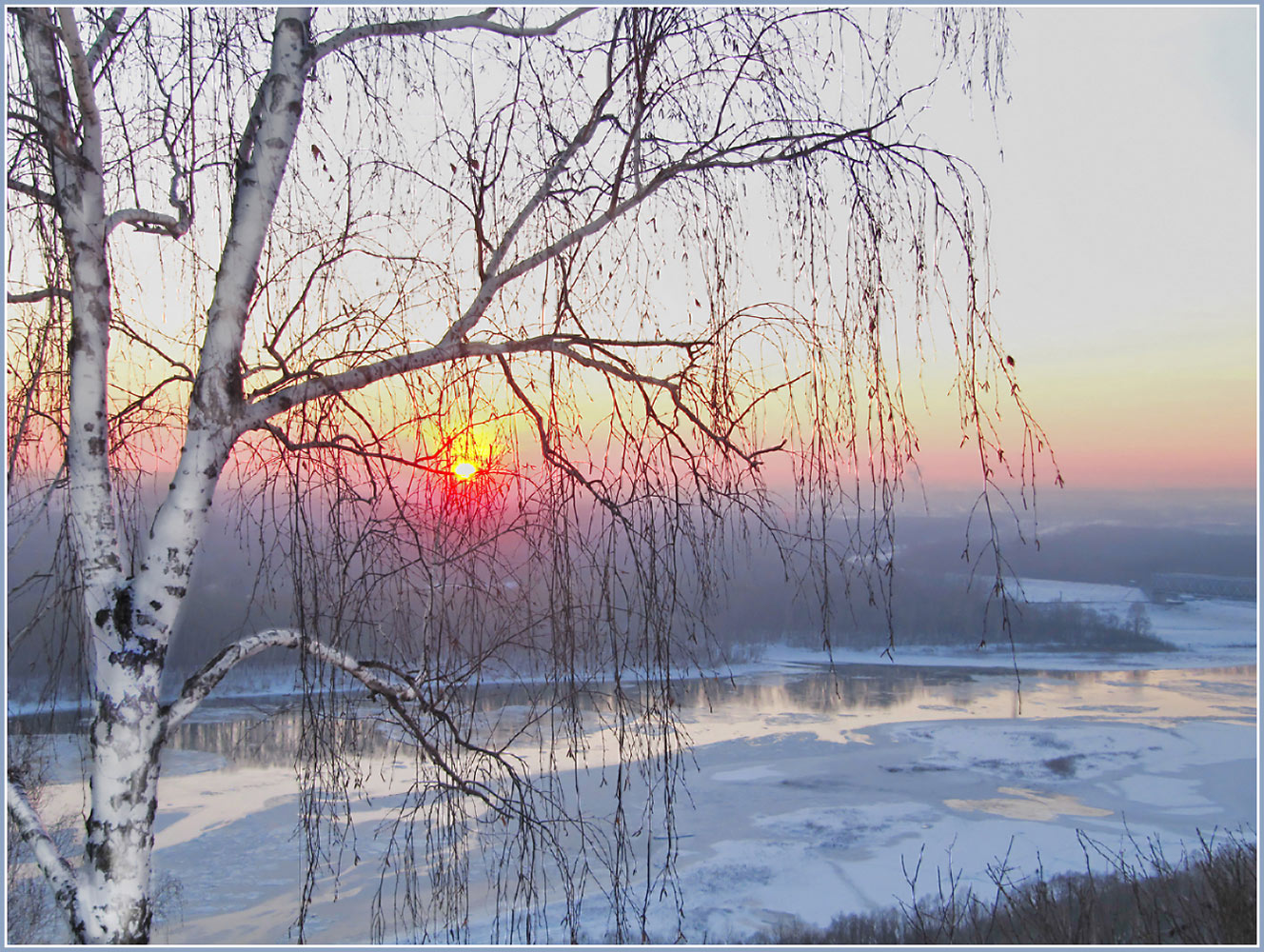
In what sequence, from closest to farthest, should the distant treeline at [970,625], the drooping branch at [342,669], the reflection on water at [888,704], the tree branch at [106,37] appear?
the drooping branch at [342,669], the tree branch at [106,37], the reflection on water at [888,704], the distant treeline at [970,625]

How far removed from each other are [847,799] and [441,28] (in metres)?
15.8

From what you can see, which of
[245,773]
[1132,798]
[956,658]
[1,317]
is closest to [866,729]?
[1132,798]

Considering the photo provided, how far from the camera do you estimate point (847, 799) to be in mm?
15305

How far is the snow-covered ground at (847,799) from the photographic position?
36.0 ft

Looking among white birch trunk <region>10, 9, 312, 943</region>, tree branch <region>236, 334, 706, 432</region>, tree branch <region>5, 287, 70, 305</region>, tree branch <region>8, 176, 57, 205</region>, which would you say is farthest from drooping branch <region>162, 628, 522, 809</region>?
tree branch <region>8, 176, 57, 205</region>

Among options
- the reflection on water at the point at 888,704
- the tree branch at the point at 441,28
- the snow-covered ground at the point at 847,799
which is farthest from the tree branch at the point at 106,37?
the reflection on water at the point at 888,704

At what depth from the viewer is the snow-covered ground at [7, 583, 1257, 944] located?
1096 centimetres

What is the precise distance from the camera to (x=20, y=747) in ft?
10.2

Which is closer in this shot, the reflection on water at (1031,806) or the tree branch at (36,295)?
the tree branch at (36,295)

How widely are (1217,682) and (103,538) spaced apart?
29.4m

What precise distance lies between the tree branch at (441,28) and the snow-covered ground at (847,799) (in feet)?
18.6

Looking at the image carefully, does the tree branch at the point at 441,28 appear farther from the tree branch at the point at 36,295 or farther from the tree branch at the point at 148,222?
the tree branch at the point at 36,295

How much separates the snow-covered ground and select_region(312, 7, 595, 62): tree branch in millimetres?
5659

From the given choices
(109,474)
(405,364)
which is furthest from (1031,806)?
(109,474)
